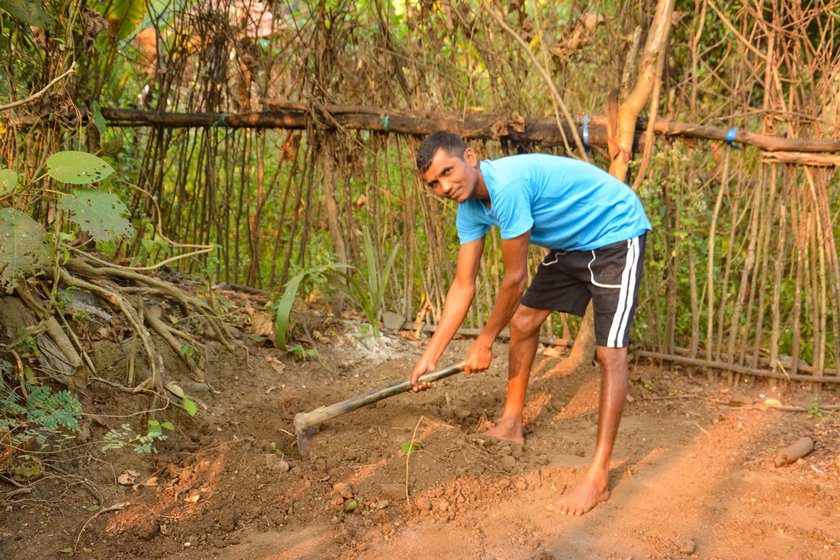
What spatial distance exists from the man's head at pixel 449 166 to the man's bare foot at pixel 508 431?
3.93 feet

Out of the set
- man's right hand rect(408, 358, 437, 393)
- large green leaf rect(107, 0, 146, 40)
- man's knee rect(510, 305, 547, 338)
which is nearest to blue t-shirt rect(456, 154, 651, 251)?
man's knee rect(510, 305, 547, 338)

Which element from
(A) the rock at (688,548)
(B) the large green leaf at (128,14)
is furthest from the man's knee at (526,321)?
(B) the large green leaf at (128,14)

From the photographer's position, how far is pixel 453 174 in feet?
8.23

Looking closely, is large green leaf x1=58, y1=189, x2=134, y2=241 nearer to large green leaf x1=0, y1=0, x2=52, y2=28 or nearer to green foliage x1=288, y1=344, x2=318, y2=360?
large green leaf x1=0, y1=0, x2=52, y2=28

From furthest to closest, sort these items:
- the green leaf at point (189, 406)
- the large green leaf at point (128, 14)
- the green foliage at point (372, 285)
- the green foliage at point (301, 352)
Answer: the large green leaf at point (128, 14) < the green foliage at point (372, 285) < the green foliage at point (301, 352) < the green leaf at point (189, 406)

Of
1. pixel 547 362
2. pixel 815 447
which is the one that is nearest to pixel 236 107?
pixel 547 362

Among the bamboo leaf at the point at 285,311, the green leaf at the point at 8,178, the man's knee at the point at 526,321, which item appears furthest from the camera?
the bamboo leaf at the point at 285,311

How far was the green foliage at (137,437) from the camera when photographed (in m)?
2.63

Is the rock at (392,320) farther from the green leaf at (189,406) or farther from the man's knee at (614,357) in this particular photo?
the man's knee at (614,357)

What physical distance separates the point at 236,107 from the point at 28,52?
5.29ft

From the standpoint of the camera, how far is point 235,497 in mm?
2623

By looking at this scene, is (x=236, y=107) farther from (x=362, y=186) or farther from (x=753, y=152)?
(x=753, y=152)

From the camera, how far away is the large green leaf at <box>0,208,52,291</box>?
2.25 m

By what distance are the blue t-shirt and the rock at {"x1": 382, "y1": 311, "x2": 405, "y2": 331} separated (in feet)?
6.12
